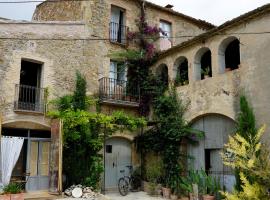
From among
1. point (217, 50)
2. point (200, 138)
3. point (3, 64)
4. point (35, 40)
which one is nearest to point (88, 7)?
point (35, 40)

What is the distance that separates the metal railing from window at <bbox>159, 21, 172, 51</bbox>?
7.10 feet

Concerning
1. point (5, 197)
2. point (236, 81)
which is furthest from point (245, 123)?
point (5, 197)

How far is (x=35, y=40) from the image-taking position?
14.3m

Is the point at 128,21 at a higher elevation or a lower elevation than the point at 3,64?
higher

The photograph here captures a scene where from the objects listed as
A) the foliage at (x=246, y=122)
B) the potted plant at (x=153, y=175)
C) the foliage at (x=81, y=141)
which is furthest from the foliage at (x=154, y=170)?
the foliage at (x=246, y=122)

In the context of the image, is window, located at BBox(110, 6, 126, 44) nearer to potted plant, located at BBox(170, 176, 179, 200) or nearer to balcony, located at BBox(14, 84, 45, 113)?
balcony, located at BBox(14, 84, 45, 113)

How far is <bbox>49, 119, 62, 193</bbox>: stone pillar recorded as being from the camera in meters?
12.8

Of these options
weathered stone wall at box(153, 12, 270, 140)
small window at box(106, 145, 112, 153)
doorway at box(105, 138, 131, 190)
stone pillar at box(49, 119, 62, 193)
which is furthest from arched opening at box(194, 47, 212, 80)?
stone pillar at box(49, 119, 62, 193)

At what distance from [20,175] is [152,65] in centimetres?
821

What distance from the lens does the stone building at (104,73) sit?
12.3m

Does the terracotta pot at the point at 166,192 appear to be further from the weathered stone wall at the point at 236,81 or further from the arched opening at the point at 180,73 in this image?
the arched opening at the point at 180,73

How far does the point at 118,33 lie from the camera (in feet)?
57.3

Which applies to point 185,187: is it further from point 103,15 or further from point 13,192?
point 103,15

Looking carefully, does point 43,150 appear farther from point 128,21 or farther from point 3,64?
point 128,21
